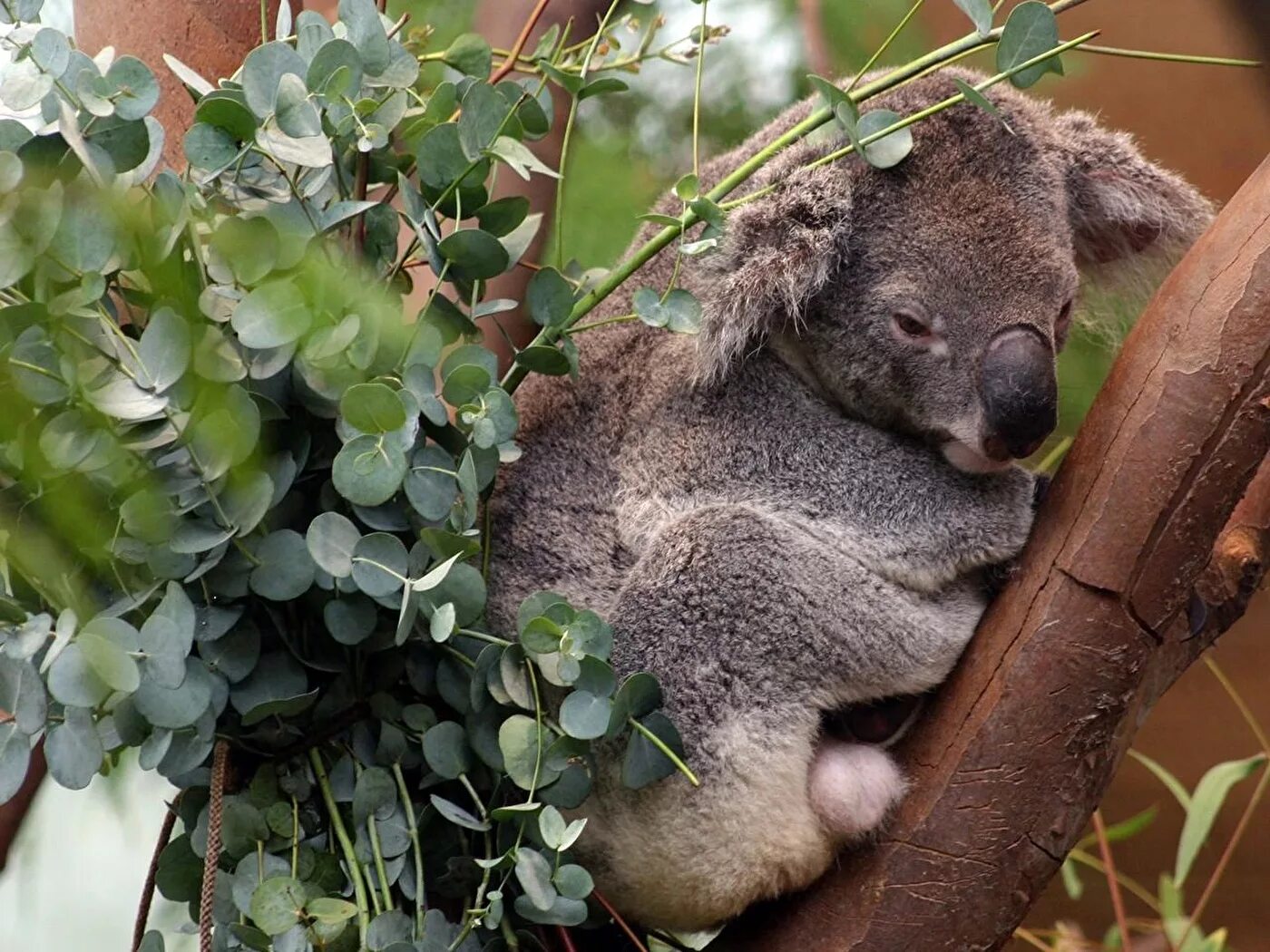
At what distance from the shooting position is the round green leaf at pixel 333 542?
1431mm

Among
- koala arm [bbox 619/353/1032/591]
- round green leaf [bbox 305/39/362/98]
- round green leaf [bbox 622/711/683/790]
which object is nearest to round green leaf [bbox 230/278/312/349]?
round green leaf [bbox 305/39/362/98]

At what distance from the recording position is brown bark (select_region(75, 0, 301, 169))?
6.63 ft

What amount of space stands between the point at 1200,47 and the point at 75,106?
3141mm

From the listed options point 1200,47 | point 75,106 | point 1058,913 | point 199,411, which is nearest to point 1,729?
point 199,411

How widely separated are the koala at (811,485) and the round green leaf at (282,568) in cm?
53

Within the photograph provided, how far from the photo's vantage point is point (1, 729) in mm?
1365

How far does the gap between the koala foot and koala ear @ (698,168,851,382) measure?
2.13 feet

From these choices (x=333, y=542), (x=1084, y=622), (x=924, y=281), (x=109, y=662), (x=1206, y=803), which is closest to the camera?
(x=109, y=662)

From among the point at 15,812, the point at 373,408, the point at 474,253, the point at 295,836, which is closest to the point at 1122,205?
the point at 474,253

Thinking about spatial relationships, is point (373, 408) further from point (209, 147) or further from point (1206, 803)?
point (1206, 803)

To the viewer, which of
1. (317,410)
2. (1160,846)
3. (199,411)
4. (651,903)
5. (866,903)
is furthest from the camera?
(1160,846)

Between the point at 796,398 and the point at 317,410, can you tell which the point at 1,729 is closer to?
the point at 317,410

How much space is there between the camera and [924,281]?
1.91 meters

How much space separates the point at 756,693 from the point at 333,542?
0.69 metres
